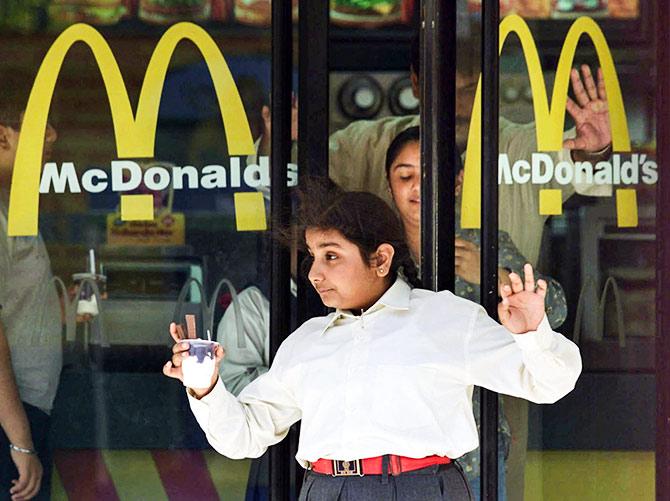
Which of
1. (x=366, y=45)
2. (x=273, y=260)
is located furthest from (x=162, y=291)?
(x=366, y=45)

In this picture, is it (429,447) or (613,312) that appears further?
(613,312)

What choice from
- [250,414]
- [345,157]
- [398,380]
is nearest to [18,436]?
[250,414]

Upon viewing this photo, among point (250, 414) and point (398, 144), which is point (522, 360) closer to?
point (250, 414)

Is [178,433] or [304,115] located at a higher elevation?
[304,115]

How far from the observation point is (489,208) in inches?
151

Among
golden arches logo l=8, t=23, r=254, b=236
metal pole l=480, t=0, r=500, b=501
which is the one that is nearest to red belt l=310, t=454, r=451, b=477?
metal pole l=480, t=0, r=500, b=501

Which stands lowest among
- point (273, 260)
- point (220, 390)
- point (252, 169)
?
point (220, 390)

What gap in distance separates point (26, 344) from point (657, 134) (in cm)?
186

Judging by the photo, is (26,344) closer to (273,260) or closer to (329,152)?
(273,260)

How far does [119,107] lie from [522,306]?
149 cm

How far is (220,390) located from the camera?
3270 millimetres

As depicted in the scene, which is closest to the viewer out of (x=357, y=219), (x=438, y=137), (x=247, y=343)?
(x=357, y=219)

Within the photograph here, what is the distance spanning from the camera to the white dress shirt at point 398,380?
3182mm

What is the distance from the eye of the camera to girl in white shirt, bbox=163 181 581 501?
3176mm
